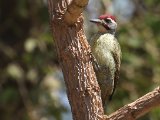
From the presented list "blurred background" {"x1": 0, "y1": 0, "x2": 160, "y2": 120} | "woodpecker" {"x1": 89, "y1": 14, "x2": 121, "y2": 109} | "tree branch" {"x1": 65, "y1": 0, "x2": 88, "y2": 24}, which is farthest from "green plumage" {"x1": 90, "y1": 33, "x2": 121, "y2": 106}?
"blurred background" {"x1": 0, "y1": 0, "x2": 160, "y2": 120}

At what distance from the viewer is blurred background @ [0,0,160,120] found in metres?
6.09

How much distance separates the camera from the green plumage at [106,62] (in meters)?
4.21

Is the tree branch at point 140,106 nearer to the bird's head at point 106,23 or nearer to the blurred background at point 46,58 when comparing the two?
the bird's head at point 106,23

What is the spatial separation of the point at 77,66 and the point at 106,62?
3.40 feet

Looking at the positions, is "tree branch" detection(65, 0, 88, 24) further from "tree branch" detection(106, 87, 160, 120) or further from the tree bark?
"tree branch" detection(106, 87, 160, 120)

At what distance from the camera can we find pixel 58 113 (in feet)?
20.4

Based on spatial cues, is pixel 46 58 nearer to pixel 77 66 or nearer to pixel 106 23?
pixel 106 23

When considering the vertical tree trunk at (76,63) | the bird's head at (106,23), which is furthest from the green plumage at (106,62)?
the vertical tree trunk at (76,63)

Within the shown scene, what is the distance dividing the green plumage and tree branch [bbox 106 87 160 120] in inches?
38.4

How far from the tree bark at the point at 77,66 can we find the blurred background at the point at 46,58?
247 cm

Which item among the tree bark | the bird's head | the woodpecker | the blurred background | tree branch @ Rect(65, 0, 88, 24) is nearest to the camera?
tree branch @ Rect(65, 0, 88, 24)

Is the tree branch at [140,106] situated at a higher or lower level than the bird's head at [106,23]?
higher

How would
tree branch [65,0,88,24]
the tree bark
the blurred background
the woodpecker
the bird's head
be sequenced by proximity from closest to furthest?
tree branch [65,0,88,24] < the tree bark < the woodpecker < the bird's head < the blurred background

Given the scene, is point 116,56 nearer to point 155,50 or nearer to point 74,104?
point 74,104
